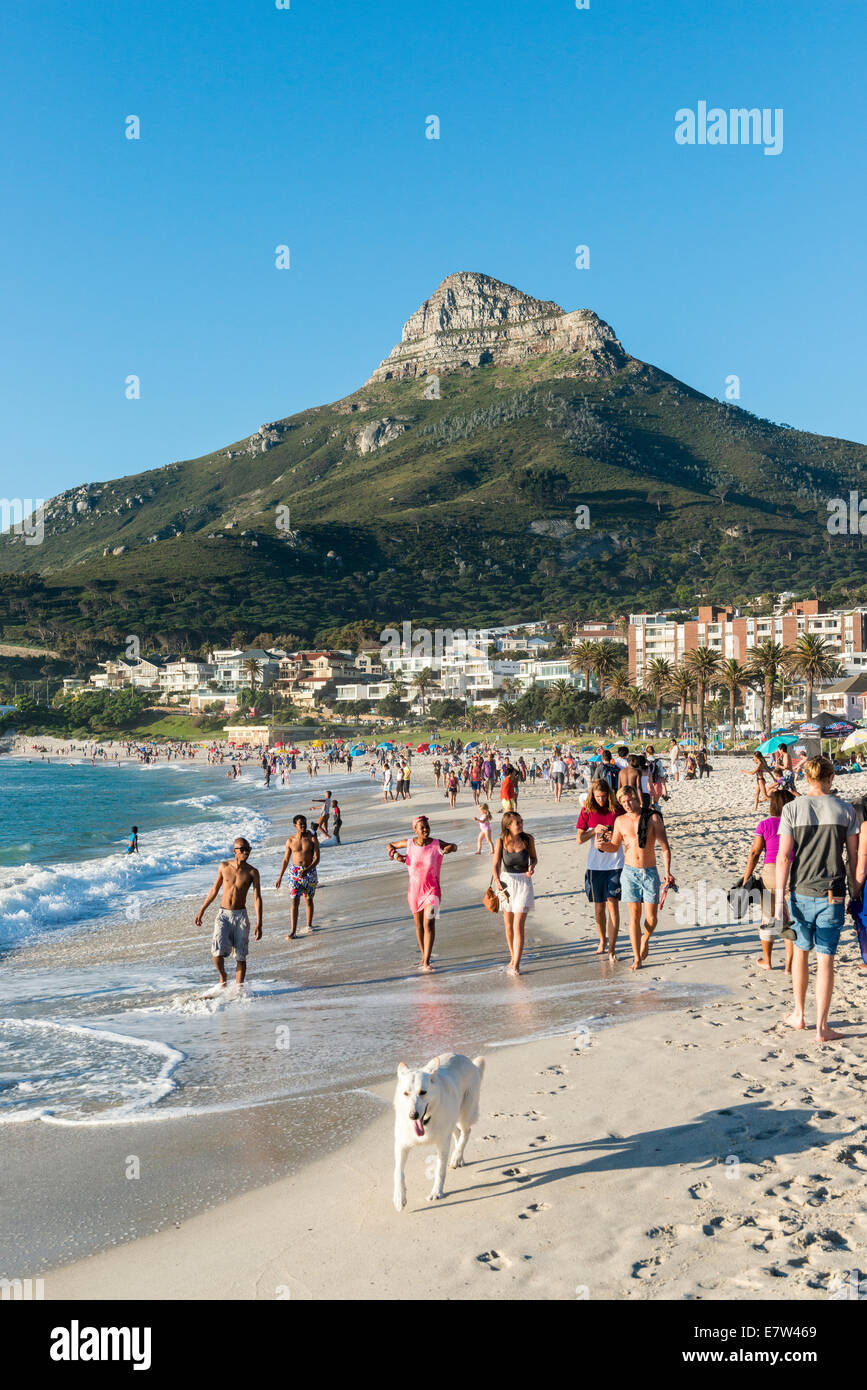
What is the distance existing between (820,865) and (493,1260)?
323 centimetres

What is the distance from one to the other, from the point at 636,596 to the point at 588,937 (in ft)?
490

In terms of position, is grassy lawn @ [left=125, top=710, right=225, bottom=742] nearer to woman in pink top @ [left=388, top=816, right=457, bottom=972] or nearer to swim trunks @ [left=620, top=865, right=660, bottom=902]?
woman in pink top @ [left=388, top=816, right=457, bottom=972]

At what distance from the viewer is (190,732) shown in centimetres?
11156

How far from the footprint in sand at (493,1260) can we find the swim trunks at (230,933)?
5.30 meters

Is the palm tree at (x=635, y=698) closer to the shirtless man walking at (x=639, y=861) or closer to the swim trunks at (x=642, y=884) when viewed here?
the shirtless man walking at (x=639, y=861)

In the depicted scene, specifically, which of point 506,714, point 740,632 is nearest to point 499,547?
point 740,632

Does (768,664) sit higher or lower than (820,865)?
higher


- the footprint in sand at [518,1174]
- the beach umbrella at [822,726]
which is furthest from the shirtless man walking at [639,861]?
the beach umbrella at [822,726]

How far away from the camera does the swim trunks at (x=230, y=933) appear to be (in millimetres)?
8672

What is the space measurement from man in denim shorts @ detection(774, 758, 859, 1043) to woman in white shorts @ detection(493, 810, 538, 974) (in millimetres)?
2841

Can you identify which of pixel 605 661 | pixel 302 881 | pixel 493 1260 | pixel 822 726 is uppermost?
Result: pixel 605 661

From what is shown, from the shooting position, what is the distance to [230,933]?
870cm

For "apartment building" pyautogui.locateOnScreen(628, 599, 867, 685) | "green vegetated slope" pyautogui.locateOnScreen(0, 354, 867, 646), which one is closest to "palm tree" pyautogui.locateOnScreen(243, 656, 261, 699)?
"green vegetated slope" pyautogui.locateOnScreen(0, 354, 867, 646)

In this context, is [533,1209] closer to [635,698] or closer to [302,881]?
[302,881]
